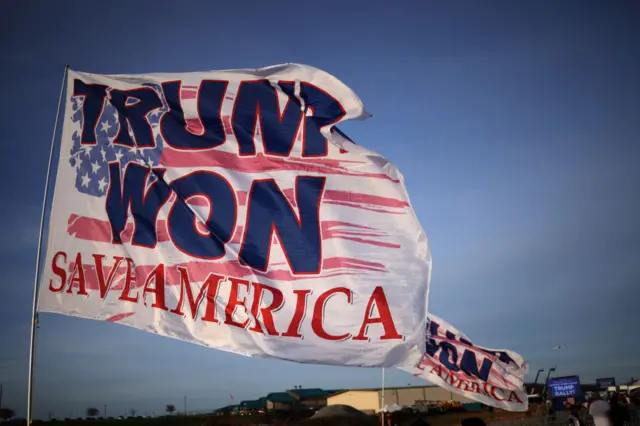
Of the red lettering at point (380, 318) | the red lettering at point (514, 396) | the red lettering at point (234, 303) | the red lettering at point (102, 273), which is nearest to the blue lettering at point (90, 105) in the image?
the red lettering at point (102, 273)

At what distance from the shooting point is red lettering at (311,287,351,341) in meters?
8.01

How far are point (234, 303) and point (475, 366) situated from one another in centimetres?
910

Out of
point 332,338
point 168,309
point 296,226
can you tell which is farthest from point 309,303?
point 168,309

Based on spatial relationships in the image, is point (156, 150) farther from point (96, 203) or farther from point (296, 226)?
point (296, 226)

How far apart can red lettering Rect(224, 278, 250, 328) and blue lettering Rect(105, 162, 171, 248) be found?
116cm

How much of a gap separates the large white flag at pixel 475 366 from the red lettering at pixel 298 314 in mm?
5340

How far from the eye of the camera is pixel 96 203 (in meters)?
8.50

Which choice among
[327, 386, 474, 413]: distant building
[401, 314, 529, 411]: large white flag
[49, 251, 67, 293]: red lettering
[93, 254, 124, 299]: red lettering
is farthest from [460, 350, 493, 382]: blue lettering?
[327, 386, 474, 413]: distant building

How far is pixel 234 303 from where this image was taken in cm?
821

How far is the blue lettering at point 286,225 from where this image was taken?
8.41 metres

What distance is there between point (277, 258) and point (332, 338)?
4.06ft

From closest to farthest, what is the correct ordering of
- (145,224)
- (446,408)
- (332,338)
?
(332,338) < (145,224) < (446,408)

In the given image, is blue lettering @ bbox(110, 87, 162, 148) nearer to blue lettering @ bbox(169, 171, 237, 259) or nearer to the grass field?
blue lettering @ bbox(169, 171, 237, 259)

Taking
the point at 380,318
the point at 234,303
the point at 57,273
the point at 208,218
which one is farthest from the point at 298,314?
the point at 57,273
